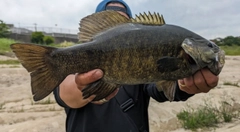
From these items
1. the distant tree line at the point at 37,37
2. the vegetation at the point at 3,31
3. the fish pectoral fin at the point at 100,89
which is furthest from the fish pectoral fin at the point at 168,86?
the vegetation at the point at 3,31

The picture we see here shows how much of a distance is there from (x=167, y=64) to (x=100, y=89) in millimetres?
459

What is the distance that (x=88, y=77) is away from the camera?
1.91 m

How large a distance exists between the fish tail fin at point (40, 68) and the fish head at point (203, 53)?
2.80ft

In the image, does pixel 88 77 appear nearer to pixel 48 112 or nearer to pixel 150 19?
pixel 150 19

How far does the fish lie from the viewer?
182 cm

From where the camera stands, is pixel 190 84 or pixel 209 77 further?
pixel 190 84

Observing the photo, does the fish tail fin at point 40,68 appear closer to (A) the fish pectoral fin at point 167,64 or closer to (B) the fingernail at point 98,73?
(B) the fingernail at point 98,73

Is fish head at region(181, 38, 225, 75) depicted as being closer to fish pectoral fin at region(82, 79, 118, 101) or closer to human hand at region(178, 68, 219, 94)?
human hand at region(178, 68, 219, 94)

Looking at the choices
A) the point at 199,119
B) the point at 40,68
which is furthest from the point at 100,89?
the point at 199,119

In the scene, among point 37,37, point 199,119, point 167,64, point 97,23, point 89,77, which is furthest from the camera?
point 37,37

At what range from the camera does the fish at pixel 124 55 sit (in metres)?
1.82

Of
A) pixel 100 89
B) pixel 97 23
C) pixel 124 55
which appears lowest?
pixel 100 89

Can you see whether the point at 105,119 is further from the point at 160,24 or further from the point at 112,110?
the point at 160,24

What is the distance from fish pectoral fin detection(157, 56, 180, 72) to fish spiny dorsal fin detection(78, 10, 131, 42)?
1.22 feet
